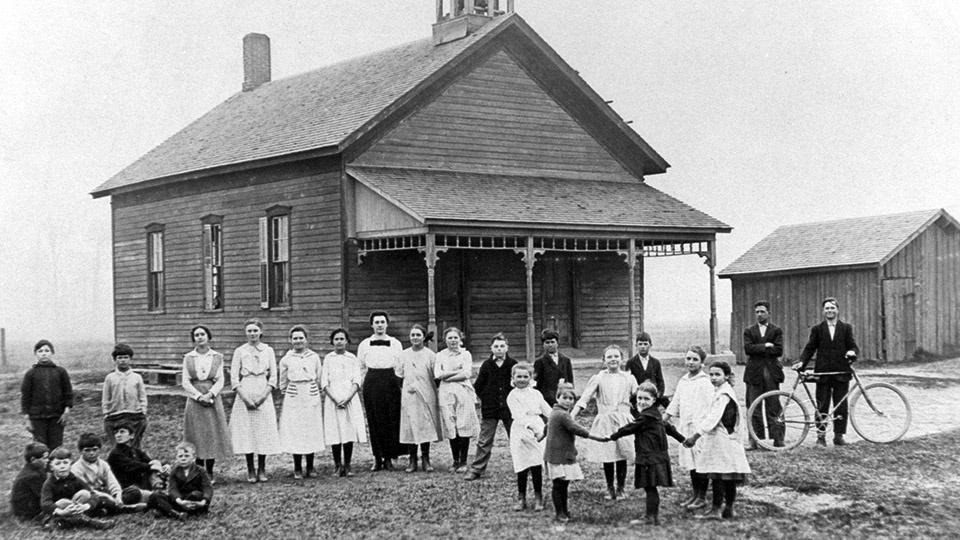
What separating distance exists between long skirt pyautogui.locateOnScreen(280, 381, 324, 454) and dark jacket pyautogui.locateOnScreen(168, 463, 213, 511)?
178 centimetres

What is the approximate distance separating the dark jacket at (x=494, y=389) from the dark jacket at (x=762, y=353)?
327cm

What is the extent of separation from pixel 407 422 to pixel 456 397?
0.66 metres

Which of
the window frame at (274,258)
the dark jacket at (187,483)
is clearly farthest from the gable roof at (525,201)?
the dark jacket at (187,483)

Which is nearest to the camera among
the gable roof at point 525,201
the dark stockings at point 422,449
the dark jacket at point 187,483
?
the dark jacket at point 187,483

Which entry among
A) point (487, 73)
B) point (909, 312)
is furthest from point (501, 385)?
point (909, 312)

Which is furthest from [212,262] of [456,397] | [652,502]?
[652,502]

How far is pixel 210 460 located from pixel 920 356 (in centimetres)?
2186

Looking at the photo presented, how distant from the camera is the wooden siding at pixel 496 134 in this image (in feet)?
70.3

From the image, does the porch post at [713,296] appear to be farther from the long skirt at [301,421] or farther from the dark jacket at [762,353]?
the long skirt at [301,421]

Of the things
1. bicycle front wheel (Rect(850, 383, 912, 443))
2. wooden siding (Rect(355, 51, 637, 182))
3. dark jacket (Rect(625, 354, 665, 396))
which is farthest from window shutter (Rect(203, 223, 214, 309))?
dark jacket (Rect(625, 354, 665, 396))

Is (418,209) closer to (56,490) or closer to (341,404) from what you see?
(341,404)

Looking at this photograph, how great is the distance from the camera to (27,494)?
9898 mm

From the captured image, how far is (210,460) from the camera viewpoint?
11539 millimetres

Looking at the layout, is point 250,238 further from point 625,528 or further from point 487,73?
point 625,528
